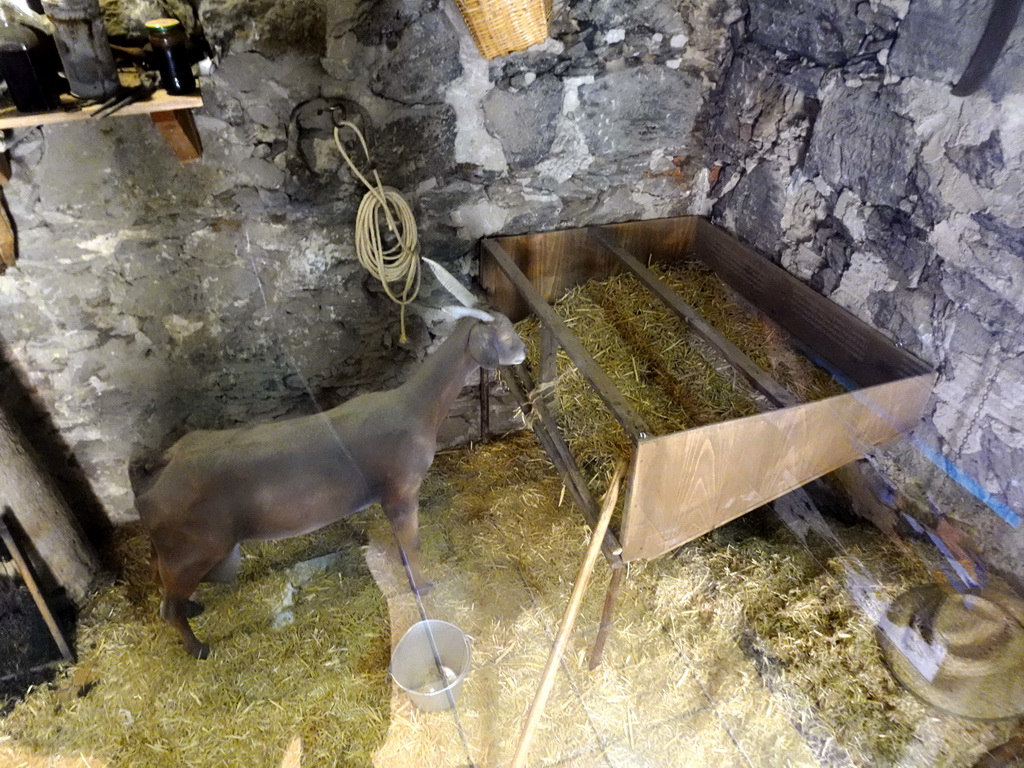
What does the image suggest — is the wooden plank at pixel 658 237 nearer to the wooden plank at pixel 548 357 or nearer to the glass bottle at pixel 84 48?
the wooden plank at pixel 548 357

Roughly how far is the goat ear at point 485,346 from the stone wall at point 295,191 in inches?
31.1

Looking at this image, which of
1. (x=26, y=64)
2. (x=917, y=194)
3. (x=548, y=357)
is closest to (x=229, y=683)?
(x=548, y=357)

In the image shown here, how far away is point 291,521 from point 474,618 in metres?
0.89

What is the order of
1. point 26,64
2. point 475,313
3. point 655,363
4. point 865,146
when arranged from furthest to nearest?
point 655,363 < point 865,146 < point 475,313 < point 26,64

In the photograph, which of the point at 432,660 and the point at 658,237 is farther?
the point at 658,237

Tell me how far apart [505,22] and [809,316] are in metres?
1.63

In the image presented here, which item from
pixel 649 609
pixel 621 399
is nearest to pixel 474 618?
pixel 649 609

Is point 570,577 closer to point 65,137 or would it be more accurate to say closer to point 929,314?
point 929,314

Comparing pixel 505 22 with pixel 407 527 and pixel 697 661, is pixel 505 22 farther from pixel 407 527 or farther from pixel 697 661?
pixel 697 661

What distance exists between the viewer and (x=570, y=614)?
2.04 m

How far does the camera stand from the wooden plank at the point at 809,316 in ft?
7.82

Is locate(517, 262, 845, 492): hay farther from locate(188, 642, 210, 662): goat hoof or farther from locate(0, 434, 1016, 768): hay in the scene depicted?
locate(188, 642, 210, 662): goat hoof

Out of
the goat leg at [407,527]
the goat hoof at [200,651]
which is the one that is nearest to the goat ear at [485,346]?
the goat leg at [407,527]

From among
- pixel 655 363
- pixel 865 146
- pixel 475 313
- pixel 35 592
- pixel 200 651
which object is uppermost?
pixel 865 146
